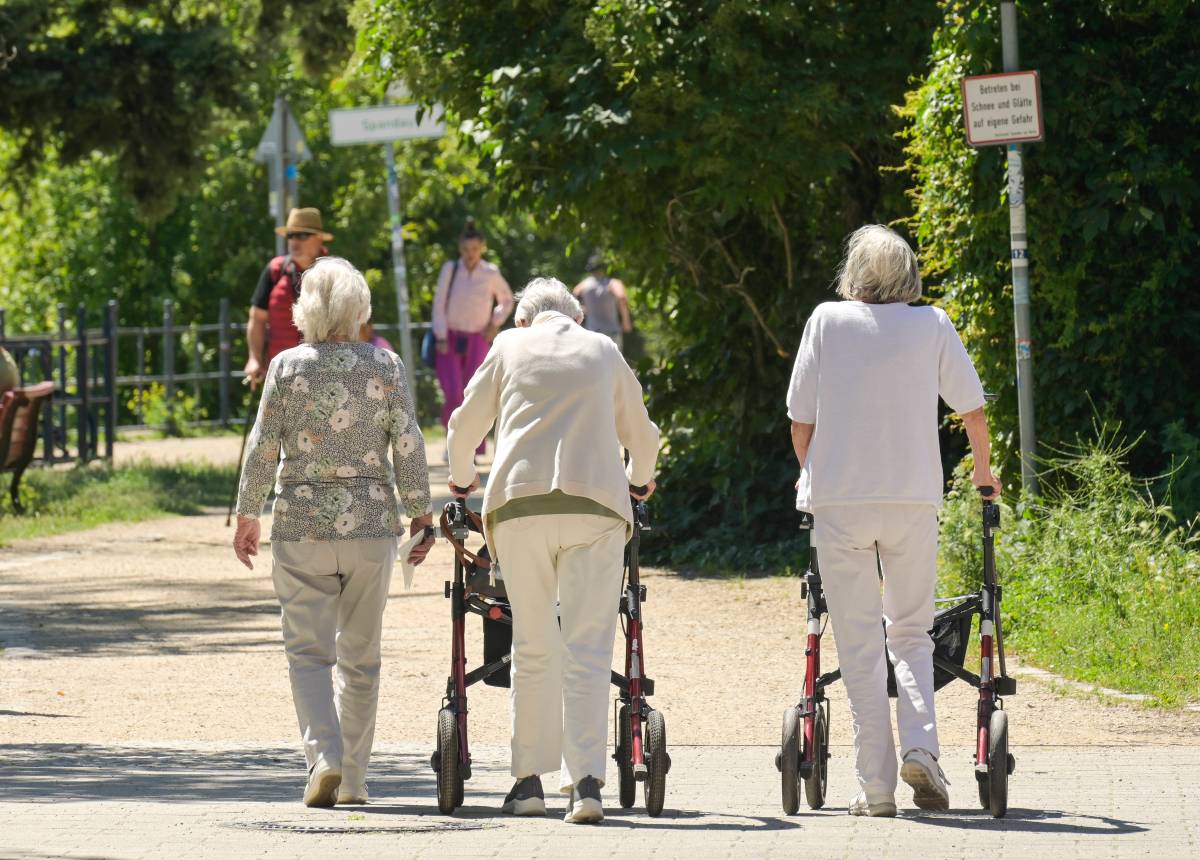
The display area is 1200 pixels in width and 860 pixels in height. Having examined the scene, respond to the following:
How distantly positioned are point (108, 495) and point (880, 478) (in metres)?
12.1

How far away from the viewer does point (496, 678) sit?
6949mm

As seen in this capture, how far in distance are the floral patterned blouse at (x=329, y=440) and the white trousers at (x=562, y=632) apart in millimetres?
506

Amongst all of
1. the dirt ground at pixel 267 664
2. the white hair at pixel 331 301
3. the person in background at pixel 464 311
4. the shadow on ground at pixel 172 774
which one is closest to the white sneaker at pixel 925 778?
the shadow on ground at pixel 172 774

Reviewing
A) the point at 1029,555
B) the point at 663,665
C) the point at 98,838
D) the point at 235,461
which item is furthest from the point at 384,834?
the point at 235,461

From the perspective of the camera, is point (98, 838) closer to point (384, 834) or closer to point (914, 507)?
point (384, 834)

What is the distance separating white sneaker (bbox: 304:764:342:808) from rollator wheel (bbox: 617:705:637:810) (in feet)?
2.82

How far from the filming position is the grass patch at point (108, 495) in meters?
16.0

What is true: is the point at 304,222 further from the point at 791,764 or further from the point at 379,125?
the point at 791,764

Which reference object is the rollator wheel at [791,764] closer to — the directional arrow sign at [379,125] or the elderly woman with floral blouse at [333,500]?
the elderly woman with floral blouse at [333,500]

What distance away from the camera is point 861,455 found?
21.0ft

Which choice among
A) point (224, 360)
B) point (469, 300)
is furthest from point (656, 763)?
point (224, 360)

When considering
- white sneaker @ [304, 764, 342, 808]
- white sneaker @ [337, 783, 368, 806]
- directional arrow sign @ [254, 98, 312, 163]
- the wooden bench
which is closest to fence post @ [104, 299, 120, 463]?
directional arrow sign @ [254, 98, 312, 163]

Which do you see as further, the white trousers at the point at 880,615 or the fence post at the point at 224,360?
the fence post at the point at 224,360

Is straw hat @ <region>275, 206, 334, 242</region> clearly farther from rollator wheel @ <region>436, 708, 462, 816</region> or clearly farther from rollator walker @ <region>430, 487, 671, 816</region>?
rollator wheel @ <region>436, 708, 462, 816</region>
